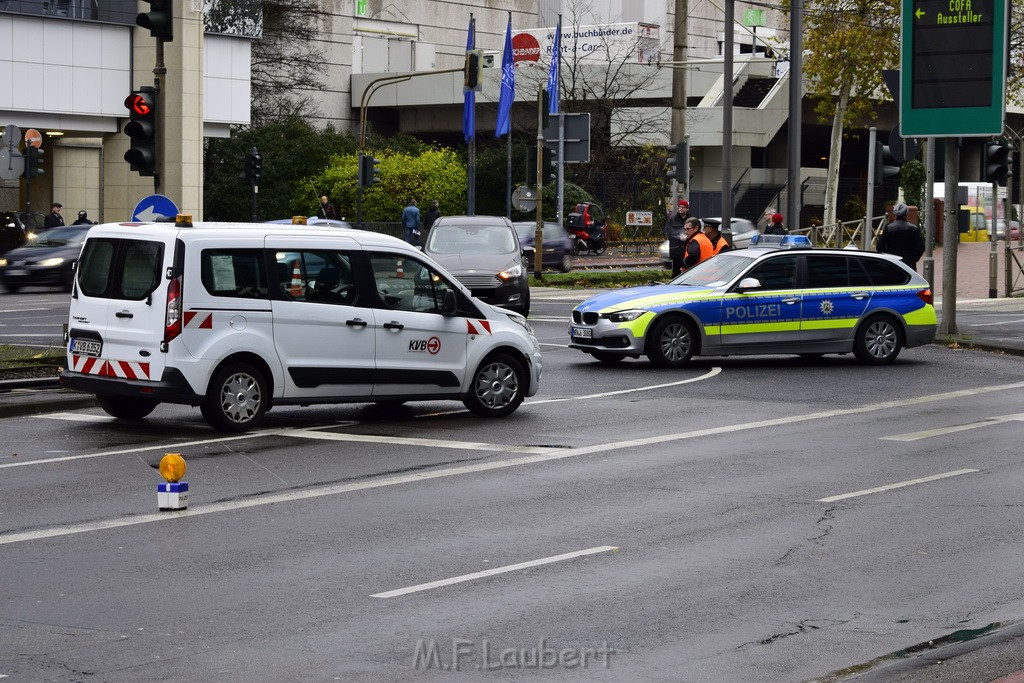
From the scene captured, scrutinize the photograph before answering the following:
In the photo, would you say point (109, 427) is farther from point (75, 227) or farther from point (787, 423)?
point (75, 227)

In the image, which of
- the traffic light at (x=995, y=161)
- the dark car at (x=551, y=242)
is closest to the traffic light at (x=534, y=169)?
the dark car at (x=551, y=242)

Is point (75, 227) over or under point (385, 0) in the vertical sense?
under

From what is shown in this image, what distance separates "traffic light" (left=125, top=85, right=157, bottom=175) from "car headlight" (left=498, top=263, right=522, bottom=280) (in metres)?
8.49

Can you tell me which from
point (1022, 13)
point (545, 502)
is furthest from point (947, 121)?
point (1022, 13)

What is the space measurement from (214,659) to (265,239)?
7623mm

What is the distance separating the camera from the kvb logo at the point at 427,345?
14789mm

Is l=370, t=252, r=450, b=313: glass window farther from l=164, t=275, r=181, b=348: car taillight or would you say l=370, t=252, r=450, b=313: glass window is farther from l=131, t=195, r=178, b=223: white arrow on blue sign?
l=131, t=195, r=178, b=223: white arrow on blue sign

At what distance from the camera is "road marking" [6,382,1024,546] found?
31.8 feet

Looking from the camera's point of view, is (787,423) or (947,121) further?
(947,121)

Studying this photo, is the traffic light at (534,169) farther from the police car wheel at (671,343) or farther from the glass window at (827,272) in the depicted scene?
the police car wheel at (671,343)

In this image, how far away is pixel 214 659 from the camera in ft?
22.0

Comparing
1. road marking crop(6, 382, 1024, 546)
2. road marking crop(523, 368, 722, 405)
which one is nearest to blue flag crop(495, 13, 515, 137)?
road marking crop(523, 368, 722, 405)

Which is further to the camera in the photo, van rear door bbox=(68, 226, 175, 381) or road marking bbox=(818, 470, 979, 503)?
van rear door bbox=(68, 226, 175, 381)

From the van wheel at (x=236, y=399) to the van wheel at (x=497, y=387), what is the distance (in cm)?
221
